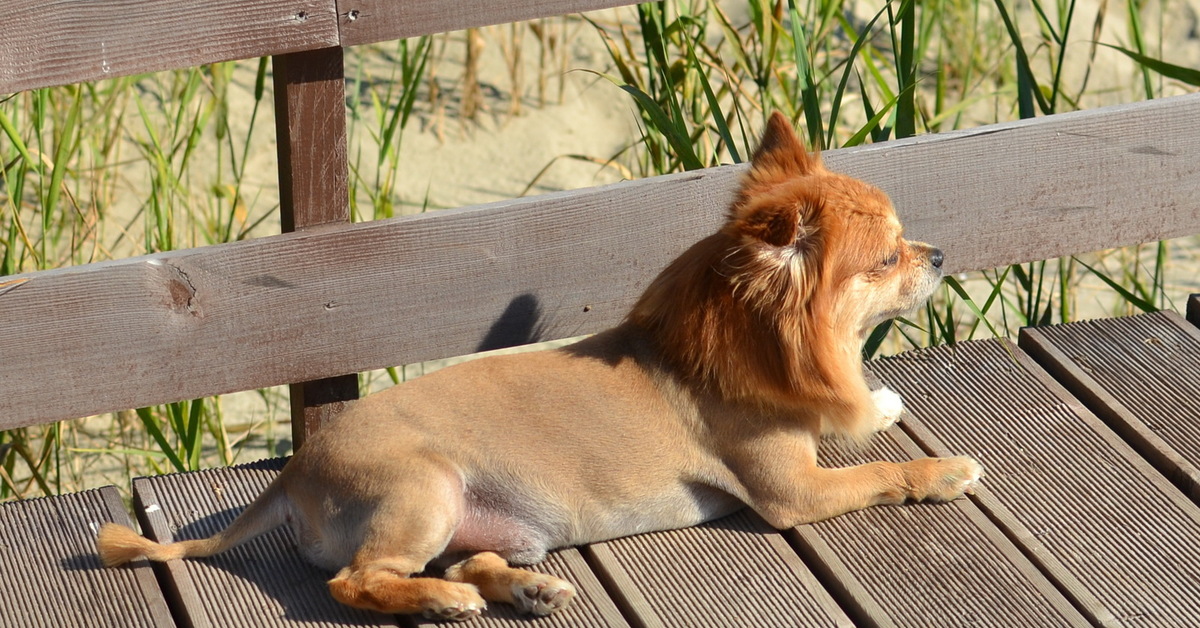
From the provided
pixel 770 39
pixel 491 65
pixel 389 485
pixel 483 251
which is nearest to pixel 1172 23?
pixel 491 65

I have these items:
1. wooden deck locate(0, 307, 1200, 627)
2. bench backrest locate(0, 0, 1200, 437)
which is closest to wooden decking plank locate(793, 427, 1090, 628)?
wooden deck locate(0, 307, 1200, 627)

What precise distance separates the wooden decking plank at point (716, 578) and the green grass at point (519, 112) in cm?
70

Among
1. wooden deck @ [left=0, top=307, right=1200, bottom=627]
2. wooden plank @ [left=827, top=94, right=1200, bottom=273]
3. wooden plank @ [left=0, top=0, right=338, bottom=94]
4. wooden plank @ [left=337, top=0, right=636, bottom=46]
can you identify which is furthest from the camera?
wooden plank @ [left=827, top=94, right=1200, bottom=273]

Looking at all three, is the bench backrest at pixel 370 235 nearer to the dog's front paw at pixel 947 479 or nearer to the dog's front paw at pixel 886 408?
the dog's front paw at pixel 886 408

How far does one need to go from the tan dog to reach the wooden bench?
84mm

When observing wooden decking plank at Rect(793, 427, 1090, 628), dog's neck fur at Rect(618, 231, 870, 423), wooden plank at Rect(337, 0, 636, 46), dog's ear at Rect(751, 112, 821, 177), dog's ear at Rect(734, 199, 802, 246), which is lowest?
wooden decking plank at Rect(793, 427, 1090, 628)

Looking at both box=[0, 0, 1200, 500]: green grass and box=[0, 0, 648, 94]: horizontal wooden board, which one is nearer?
box=[0, 0, 648, 94]: horizontal wooden board

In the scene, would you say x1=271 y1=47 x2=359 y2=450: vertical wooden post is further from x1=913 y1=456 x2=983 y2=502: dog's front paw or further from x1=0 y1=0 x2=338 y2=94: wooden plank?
x1=913 y1=456 x2=983 y2=502: dog's front paw

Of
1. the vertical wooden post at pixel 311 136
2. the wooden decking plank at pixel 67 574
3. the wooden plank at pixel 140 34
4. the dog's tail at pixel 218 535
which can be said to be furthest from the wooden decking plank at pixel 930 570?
the wooden plank at pixel 140 34

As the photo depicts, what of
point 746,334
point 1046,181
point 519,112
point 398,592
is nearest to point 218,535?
point 398,592

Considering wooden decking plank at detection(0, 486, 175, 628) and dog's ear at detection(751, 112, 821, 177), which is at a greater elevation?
dog's ear at detection(751, 112, 821, 177)

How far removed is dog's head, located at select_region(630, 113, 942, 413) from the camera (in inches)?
109

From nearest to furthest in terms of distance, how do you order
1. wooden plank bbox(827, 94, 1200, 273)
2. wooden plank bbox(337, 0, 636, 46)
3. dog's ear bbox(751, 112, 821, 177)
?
1. wooden plank bbox(337, 0, 636, 46)
2. dog's ear bbox(751, 112, 821, 177)
3. wooden plank bbox(827, 94, 1200, 273)

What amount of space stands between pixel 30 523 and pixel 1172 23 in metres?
6.07
